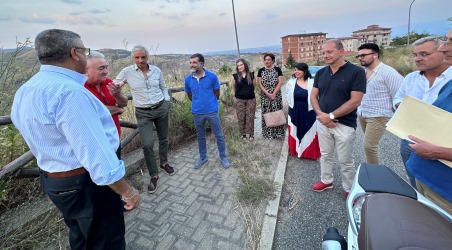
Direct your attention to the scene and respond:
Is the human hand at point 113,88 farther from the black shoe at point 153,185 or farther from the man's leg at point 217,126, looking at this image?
the man's leg at point 217,126

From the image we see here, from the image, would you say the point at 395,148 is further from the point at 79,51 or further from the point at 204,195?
the point at 79,51

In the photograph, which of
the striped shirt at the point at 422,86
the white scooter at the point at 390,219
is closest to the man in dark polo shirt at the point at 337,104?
the striped shirt at the point at 422,86

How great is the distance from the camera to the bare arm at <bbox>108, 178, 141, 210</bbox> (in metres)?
1.50

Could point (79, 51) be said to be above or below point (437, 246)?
above

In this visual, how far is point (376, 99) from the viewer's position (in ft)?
9.77

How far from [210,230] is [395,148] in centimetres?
393

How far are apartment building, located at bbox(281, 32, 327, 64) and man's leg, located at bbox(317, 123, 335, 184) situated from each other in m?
65.1

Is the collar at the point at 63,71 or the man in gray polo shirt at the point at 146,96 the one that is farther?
the man in gray polo shirt at the point at 146,96

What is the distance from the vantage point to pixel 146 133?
11.0 feet

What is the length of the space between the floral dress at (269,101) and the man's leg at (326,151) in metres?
1.91

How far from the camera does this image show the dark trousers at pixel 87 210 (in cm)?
150

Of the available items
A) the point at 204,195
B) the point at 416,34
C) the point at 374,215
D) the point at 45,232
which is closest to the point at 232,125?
the point at 204,195

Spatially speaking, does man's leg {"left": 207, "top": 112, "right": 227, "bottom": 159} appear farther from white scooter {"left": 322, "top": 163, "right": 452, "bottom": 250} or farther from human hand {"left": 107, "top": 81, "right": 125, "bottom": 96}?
white scooter {"left": 322, "top": 163, "right": 452, "bottom": 250}

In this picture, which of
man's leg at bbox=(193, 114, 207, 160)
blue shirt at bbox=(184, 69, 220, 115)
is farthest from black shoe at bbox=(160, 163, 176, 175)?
blue shirt at bbox=(184, 69, 220, 115)
